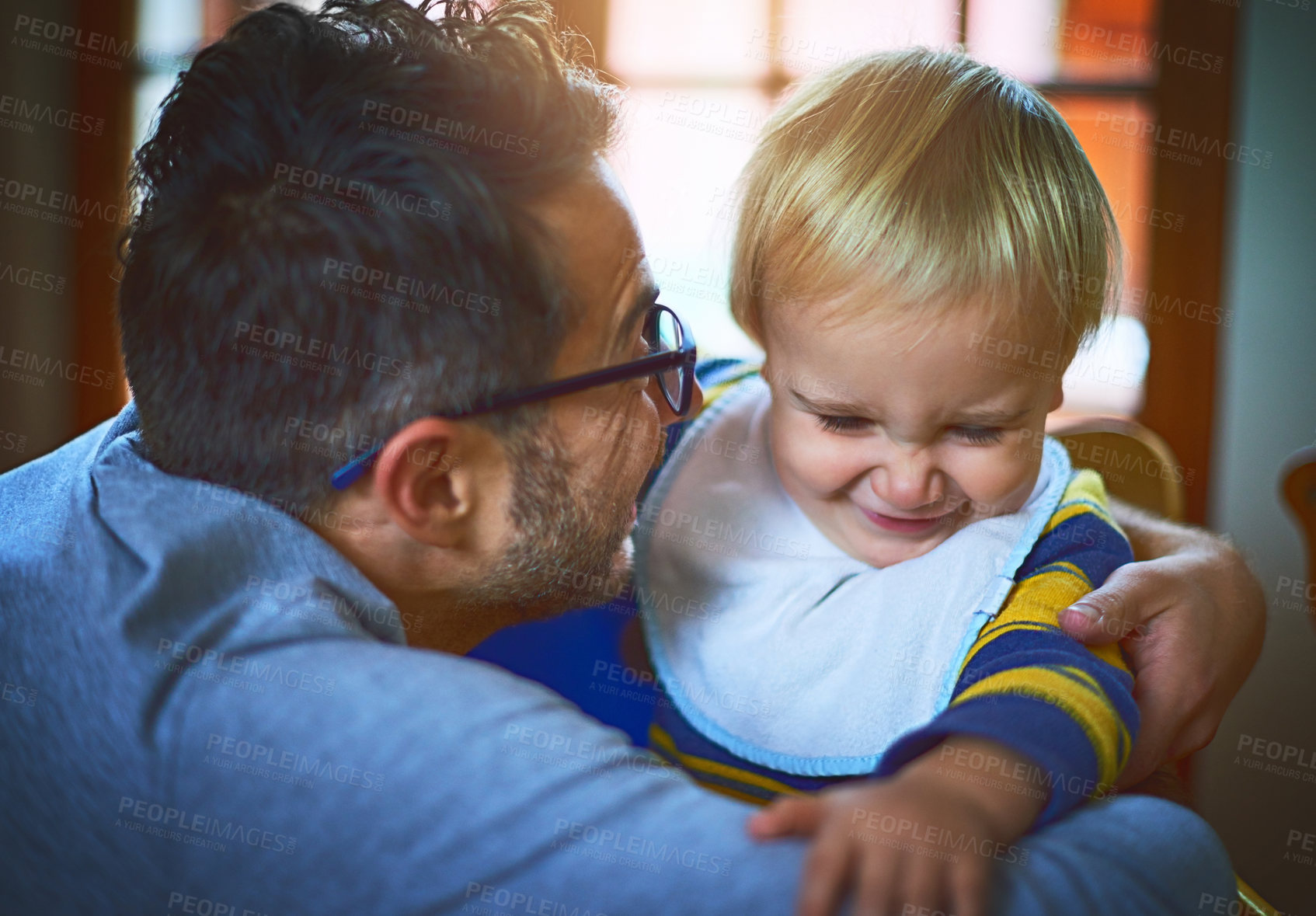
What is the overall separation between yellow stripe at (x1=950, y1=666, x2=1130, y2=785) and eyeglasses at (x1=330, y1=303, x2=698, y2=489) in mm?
510

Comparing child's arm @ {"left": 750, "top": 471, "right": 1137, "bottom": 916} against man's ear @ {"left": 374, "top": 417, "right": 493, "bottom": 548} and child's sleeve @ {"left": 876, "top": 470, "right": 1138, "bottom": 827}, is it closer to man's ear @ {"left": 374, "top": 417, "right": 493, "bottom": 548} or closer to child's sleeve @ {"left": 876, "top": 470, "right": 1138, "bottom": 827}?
child's sleeve @ {"left": 876, "top": 470, "right": 1138, "bottom": 827}

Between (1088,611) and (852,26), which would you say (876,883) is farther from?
(852,26)

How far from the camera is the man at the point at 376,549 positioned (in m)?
0.71

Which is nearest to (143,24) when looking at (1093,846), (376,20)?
(376,20)

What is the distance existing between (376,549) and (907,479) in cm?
63

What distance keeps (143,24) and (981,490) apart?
3106mm

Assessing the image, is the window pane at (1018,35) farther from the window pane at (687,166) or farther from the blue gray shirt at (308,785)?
the blue gray shirt at (308,785)

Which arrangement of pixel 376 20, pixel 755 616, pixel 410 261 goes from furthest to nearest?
1. pixel 755 616
2. pixel 376 20
3. pixel 410 261

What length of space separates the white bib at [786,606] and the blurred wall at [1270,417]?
5.93ft

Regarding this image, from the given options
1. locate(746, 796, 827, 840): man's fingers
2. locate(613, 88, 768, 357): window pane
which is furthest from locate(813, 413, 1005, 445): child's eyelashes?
locate(613, 88, 768, 357): window pane

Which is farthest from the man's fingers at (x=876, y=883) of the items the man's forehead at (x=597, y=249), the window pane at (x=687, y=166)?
the window pane at (x=687, y=166)

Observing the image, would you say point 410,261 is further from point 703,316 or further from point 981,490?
point 703,316

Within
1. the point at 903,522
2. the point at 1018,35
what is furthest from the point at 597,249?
the point at 1018,35

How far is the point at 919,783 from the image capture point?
0.76 m
